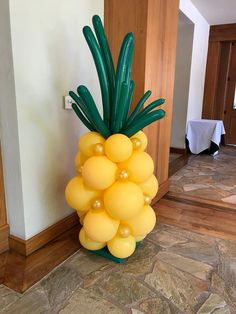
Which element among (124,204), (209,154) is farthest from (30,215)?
(209,154)

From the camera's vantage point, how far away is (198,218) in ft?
7.82

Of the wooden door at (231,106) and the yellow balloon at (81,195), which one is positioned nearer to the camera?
the yellow balloon at (81,195)

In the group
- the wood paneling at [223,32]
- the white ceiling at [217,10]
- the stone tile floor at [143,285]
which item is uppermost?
the white ceiling at [217,10]

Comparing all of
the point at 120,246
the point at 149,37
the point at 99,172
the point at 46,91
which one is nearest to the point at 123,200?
the point at 99,172

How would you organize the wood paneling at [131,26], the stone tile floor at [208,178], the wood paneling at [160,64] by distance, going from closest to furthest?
the wood paneling at [131,26]
the wood paneling at [160,64]
the stone tile floor at [208,178]

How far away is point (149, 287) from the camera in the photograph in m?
1.50

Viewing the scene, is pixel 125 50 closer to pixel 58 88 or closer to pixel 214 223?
pixel 58 88

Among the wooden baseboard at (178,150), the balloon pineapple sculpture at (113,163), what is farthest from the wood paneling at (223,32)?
the balloon pineapple sculpture at (113,163)

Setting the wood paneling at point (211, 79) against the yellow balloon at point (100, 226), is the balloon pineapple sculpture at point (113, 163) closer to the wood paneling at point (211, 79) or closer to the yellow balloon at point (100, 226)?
the yellow balloon at point (100, 226)

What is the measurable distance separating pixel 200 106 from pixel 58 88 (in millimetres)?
4350

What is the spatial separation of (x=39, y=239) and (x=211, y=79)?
503 centimetres

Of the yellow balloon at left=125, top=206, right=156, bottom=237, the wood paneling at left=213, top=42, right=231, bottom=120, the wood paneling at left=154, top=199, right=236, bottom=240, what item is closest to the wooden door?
the wood paneling at left=213, top=42, right=231, bottom=120

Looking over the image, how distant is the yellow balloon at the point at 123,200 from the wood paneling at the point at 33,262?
552 millimetres

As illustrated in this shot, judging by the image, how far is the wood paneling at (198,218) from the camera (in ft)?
7.12
